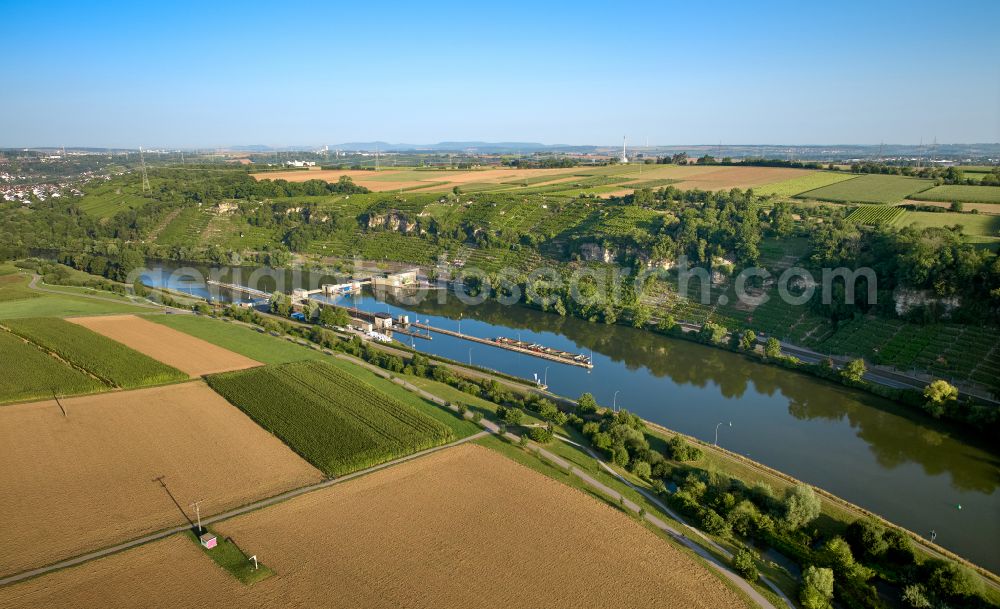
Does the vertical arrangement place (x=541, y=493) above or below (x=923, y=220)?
below

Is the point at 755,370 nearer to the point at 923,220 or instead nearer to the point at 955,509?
the point at 955,509

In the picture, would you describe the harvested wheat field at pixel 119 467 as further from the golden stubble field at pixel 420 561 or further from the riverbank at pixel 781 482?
the riverbank at pixel 781 482

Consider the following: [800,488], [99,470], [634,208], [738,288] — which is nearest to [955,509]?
[800,488]

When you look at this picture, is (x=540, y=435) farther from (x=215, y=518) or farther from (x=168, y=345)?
(x=168, y=345)

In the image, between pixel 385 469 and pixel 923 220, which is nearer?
pixel 385 469

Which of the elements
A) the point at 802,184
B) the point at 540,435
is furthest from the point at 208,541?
the point at 802,184

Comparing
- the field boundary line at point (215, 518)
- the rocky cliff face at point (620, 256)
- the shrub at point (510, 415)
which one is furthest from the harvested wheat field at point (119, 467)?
the rocky cliff face at point (620, 256)
